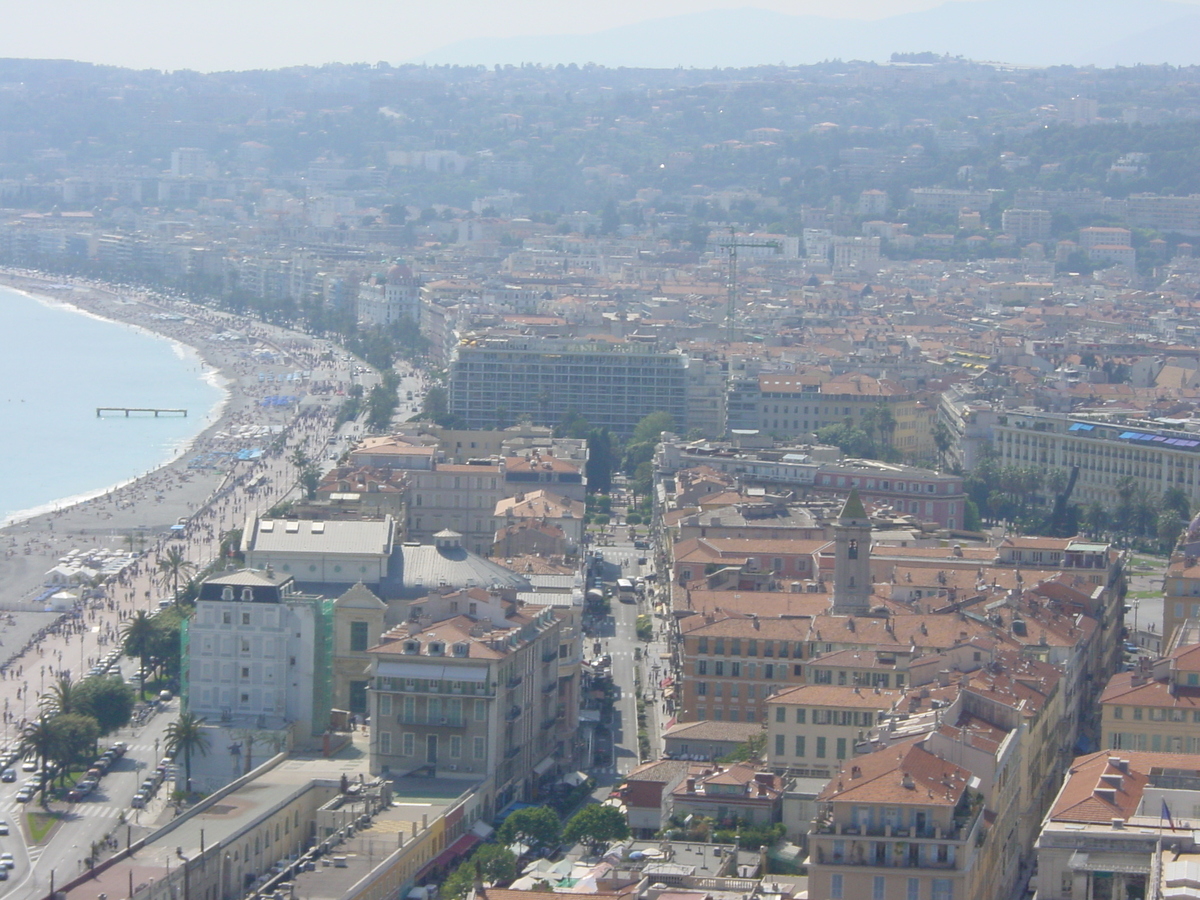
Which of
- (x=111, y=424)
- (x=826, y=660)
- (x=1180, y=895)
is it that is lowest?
(x=111, y=424)

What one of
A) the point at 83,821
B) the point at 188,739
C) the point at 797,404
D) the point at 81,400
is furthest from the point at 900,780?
the point at 81,400

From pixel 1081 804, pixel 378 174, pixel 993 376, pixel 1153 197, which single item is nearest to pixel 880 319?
pixel 993 376

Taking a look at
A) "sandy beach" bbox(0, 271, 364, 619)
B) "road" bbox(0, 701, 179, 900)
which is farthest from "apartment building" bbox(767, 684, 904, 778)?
"sandy beach" bbox(0, 271, 364, 619)

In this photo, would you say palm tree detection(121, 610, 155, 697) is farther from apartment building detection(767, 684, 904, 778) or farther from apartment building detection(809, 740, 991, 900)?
apartment building detection(809, 740, 991, 900)

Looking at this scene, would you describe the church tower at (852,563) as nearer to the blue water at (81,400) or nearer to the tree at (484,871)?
the tree at (484,871)

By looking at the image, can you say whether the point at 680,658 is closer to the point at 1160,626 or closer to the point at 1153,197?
the point at 1160,626

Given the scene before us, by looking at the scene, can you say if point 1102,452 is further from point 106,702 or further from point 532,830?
point 532,830
